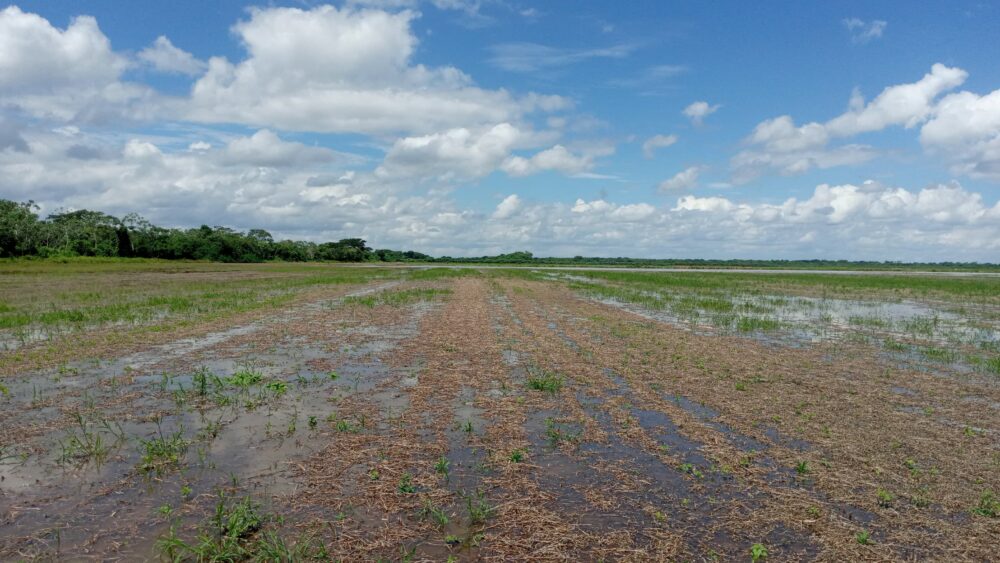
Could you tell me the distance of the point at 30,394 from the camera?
9.76m

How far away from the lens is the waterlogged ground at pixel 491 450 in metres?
5.01

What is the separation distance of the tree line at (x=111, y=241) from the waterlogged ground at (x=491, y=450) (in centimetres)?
8043

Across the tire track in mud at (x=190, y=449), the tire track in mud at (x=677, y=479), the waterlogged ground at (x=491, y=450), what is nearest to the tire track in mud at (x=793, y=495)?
the waterlogged ground at (x=491, y=450)

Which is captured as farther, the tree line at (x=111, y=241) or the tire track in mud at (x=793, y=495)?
the tree line at (x=111, y=241)

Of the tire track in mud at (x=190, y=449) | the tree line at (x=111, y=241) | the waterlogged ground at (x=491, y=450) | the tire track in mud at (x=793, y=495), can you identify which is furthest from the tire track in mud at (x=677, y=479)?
the tree line at (x=111, y=241)

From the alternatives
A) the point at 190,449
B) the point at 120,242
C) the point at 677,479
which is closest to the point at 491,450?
the point at 677,479

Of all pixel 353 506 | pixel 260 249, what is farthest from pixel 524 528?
pixel 260 249

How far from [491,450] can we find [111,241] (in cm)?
11138

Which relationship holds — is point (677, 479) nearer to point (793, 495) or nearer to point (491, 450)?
point (793, 495)

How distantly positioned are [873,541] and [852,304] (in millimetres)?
32724

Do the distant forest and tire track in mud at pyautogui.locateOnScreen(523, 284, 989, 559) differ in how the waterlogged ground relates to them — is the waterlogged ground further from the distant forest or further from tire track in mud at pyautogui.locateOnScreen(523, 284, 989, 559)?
the distant forest

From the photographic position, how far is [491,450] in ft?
23.7

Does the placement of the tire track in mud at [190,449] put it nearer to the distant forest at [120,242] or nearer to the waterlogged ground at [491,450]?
the waterlogged ground at [491,450]

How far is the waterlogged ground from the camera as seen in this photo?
5.01m
